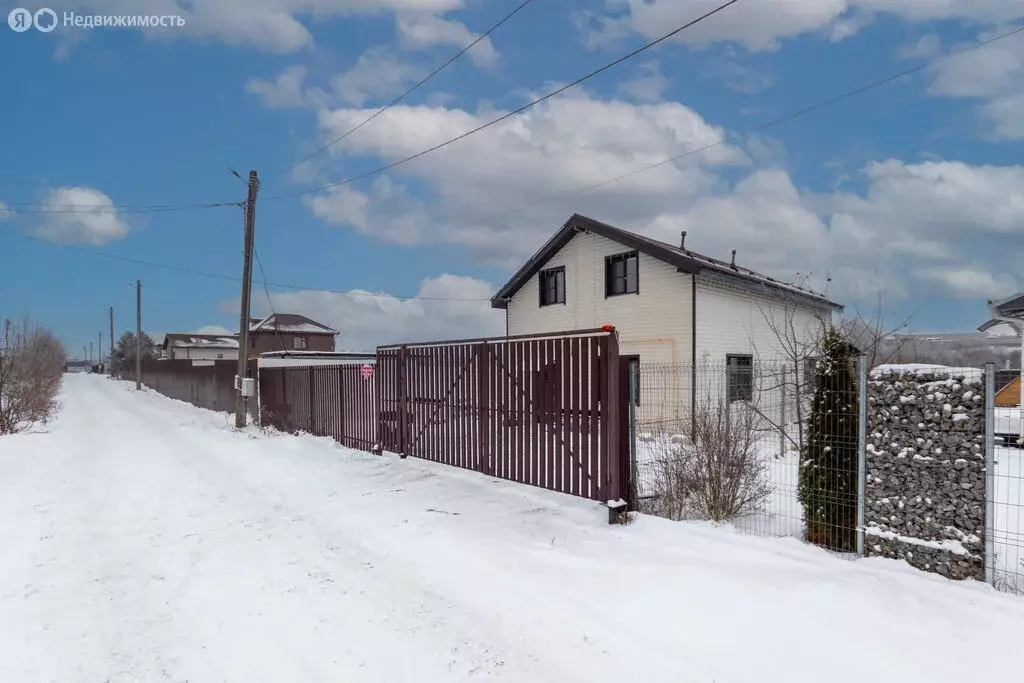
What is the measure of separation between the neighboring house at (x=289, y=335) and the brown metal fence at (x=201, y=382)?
9.66 meters

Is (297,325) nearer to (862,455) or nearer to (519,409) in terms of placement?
(519,409)

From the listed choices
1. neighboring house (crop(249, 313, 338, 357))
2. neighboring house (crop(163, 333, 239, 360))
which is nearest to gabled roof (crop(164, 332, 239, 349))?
neighboring house (crop(163, 333, 239, 360))

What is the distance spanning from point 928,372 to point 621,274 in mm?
13177

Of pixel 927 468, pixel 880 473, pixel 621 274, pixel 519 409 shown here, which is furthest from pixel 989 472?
pixel 621 274

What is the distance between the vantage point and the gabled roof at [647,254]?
612 inches

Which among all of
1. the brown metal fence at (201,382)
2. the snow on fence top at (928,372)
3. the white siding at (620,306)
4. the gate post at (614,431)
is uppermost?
the white siding at (620,306)

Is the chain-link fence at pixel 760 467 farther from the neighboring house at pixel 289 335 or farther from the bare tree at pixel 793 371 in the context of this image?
the neighboring house at pixel 289 335

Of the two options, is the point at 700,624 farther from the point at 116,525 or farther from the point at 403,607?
the point at 116,525

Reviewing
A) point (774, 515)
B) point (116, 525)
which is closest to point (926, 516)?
point (774, 515)

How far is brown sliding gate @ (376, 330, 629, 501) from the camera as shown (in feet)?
21.4

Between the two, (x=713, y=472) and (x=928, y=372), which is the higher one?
(x=928, y=372)

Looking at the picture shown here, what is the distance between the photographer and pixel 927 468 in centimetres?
444

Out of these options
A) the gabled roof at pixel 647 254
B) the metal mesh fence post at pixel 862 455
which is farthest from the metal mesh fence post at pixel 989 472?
the gabled roof at pixel 647 254

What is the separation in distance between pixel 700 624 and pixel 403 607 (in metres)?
2.10
